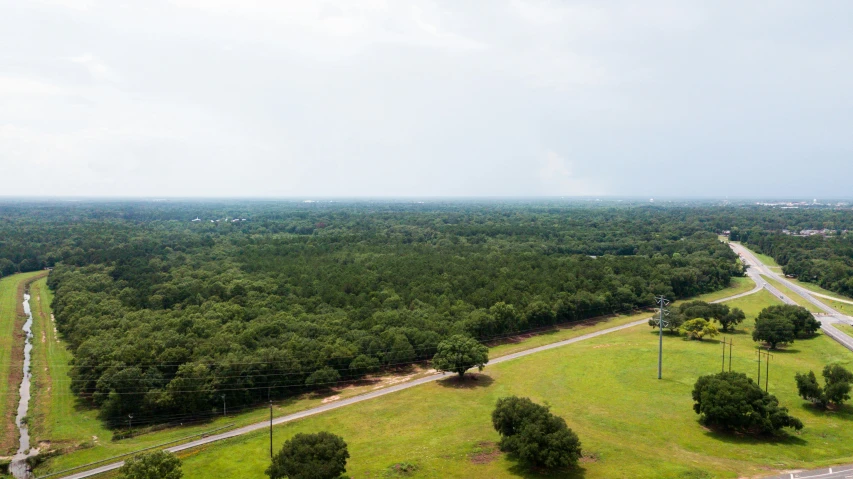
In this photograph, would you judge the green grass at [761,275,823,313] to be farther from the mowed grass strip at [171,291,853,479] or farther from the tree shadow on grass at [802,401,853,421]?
the tree shadow on grass at [802,401,853,421]

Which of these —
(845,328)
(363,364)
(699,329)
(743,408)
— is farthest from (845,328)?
(363,364)

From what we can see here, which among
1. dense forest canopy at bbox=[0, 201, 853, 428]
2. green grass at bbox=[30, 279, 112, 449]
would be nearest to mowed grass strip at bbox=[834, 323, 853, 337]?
dense forest canopy at bbox=[0, 201, 853, 428]

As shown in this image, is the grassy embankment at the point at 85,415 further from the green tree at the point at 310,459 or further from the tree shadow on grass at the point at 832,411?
the tree shadow on grass at the point at 832,411

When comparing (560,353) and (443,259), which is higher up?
(443,259)

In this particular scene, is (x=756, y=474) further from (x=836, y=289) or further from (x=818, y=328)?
(x=836, y=289)

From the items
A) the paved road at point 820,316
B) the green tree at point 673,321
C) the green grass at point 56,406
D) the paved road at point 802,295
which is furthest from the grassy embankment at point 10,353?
the paved road at point 802,295

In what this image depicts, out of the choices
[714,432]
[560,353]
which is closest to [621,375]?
[560,353]

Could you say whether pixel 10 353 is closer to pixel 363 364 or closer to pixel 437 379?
pixel 363 364
